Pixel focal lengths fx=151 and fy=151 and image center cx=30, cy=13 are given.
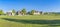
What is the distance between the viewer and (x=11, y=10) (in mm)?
89625

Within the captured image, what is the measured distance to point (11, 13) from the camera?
282 ft

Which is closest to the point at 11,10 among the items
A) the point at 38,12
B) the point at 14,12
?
the point at 14,12

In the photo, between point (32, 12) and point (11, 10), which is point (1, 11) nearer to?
point (11, 10)

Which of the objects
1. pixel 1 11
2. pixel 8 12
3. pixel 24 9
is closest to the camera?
pixel 1 11

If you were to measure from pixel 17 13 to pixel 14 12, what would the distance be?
182cm

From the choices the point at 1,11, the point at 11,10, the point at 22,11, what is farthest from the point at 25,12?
the point at 1,11

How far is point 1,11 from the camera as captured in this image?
79.9 metres

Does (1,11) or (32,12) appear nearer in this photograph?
(1,11)

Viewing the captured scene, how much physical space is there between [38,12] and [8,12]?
19727 millimetres

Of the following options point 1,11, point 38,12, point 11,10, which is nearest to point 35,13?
point 38,12

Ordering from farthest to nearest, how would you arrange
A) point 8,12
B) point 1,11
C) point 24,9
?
1. point 24,9
2. point 8,12
3. point 1,11

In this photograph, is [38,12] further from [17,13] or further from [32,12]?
[17,13]

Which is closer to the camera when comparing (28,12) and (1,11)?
(1,11)

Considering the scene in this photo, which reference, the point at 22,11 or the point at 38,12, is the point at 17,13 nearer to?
the point at 22,11
